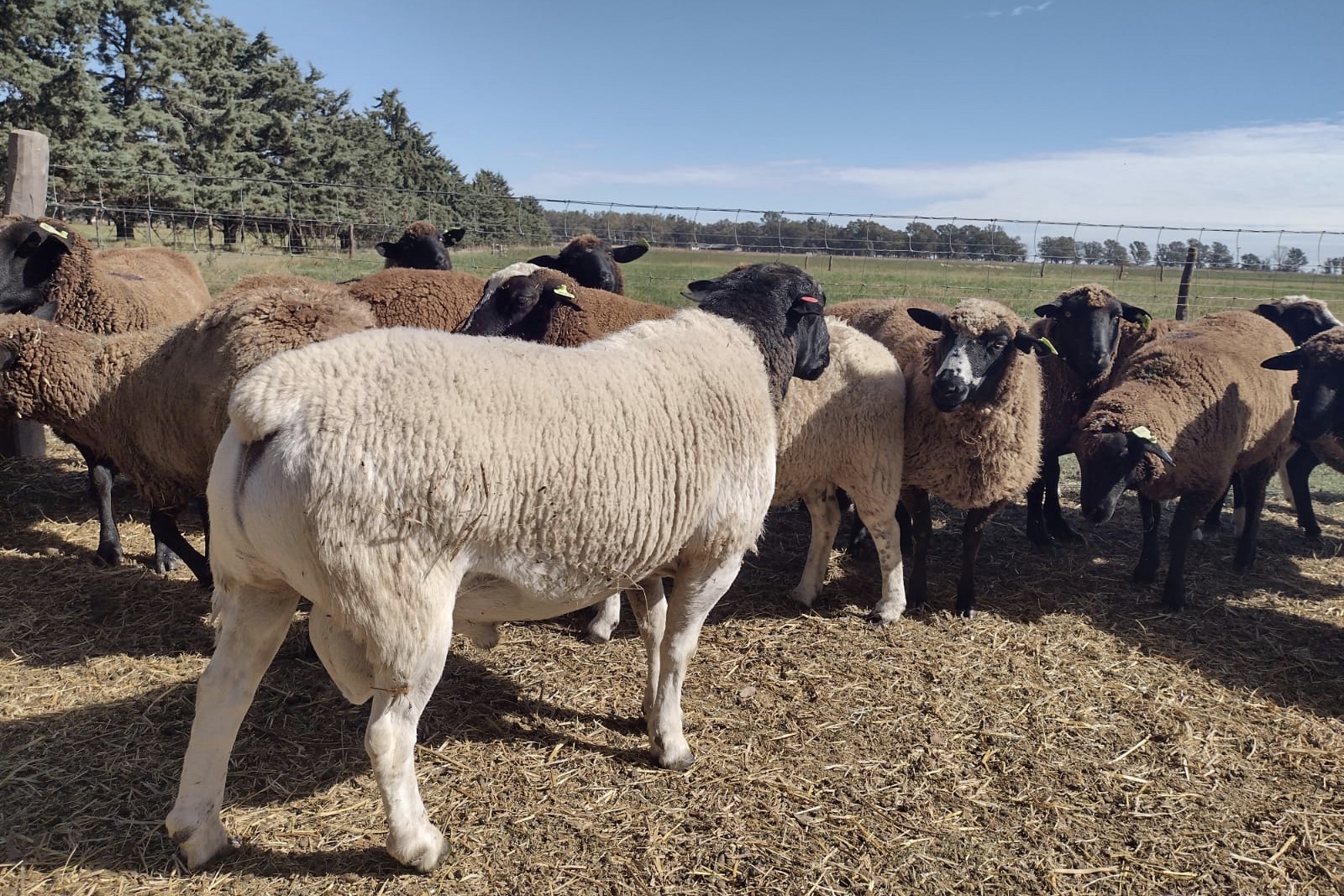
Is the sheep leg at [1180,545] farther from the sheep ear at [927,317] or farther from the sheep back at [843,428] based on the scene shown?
the sheep ear at [927,317]

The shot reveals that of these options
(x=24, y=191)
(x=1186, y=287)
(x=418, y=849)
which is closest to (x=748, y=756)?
(x=418, y=849)

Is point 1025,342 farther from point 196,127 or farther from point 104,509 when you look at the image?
point 196,127

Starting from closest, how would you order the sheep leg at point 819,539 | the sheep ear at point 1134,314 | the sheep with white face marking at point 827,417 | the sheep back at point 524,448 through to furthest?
1. the sheep back at point 524,448
2. the sheep with white face marking at point 827,417
3. the sheep leg at point 819,539
4. the sheep ear at point 1134,314

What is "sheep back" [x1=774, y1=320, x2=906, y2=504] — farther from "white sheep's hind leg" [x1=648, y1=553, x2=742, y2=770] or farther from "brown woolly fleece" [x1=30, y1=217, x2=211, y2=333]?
"brown woolly fleece" [x1=30, y1=217, x2=211, y2=333]

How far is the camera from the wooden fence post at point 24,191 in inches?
289

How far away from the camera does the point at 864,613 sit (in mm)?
5441

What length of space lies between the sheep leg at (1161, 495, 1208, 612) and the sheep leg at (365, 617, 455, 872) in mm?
5330

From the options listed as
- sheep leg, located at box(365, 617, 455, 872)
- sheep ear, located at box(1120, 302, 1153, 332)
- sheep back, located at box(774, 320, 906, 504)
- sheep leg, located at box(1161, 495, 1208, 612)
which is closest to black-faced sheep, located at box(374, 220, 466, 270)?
sheep back, located at box(774, 320, 906, 504)

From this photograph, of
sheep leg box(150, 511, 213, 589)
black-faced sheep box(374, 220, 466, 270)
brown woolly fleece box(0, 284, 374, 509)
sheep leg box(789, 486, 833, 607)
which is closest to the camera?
brown woolly fleece box(0, 284, 374, 509)

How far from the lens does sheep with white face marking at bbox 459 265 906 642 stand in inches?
205

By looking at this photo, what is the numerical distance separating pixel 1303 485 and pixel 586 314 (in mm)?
7027

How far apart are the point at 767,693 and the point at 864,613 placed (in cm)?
143

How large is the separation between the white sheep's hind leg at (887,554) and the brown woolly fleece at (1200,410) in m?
1.60

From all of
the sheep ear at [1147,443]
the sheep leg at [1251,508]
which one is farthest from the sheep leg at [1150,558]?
the sheep leg at [1251,508]
